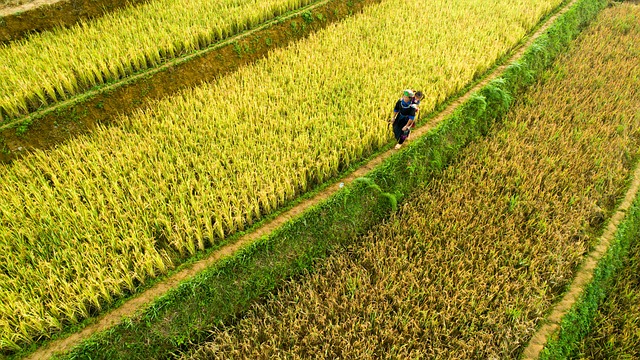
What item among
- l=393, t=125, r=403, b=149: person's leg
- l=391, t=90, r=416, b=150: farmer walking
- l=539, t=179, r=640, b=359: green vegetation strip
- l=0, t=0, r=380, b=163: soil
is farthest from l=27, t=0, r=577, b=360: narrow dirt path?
l=0, t=0, r=380, b=163: soil

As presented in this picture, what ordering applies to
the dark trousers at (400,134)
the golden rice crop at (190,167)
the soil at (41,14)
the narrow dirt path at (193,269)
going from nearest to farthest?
1. the narrow dirt path at (193,269)
2. the golden rice crop at (190,167)
3. the dark trousers at (400,134)
4. the soil at (41,14)

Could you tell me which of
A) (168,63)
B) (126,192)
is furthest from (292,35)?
(126,192)

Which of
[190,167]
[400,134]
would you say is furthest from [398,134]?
[190,167]

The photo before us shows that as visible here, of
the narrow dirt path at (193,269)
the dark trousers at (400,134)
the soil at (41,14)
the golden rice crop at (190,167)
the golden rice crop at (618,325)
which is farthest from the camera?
the soil at (41,14)

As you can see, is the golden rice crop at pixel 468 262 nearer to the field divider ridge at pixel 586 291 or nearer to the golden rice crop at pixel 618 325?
the field divider ridge at pixel 586 291

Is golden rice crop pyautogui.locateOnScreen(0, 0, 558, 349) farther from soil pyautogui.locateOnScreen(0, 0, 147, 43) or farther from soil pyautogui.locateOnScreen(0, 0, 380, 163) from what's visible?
Answer: soil pyautogui.locateOnScreen(0, 0, 147, 43)

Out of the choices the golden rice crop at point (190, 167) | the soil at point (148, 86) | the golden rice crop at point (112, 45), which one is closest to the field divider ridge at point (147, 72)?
the soil at point (148, 86)
